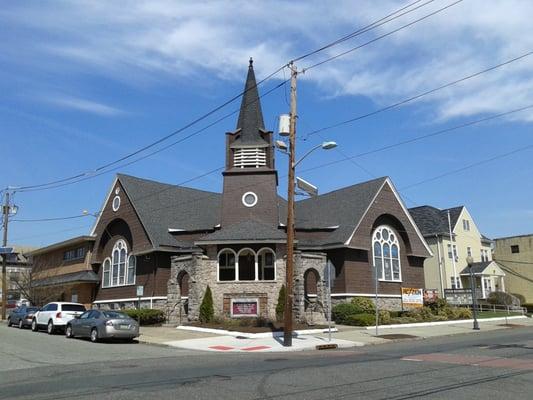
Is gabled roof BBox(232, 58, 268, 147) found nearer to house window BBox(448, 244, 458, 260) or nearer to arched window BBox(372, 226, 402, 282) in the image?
arched window BBox(372, 226, 402, 282)

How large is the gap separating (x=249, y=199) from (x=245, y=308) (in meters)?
7.73

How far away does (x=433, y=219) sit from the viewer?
2200 inches

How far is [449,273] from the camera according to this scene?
173ft

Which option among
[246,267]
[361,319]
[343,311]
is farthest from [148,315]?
[361,319]

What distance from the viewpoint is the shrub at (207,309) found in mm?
29203

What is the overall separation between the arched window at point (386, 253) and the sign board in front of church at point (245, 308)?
10.3 meters

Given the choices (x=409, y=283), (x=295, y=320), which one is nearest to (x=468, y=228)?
(x=409, y=283)

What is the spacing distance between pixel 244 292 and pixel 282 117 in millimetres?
11263

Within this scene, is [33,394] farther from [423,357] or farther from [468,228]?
[468,228]

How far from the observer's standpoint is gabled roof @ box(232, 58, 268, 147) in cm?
3575

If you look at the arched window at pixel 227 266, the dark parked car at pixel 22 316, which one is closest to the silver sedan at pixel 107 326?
the dark parked car at pixel 22 316

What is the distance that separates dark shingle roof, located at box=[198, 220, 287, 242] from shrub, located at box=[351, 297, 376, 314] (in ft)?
20.0

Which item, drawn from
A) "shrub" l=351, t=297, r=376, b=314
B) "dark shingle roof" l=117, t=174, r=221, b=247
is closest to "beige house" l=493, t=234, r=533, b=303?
"shrub" l=351, t=297, r=376, b=314

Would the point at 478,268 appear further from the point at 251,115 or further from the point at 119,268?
the point at 119,268
